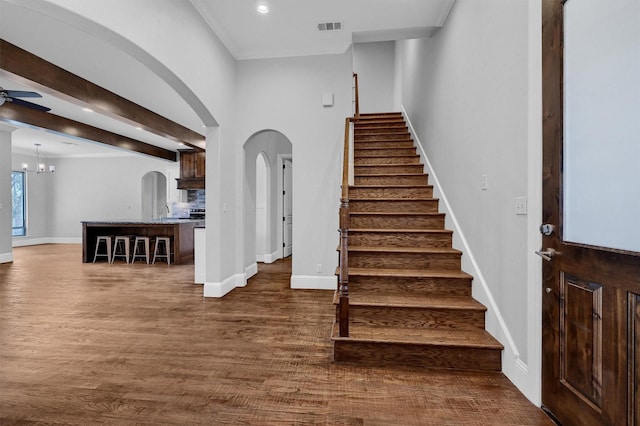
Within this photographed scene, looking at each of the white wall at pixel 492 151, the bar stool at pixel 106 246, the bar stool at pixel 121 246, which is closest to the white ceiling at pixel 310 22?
the white wall at pixel 492 151

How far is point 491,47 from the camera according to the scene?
240cm

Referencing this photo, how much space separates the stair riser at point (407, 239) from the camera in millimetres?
3246

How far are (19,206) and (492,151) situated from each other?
1298 cm

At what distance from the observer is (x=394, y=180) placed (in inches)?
166

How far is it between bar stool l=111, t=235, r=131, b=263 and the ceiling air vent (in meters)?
5.84

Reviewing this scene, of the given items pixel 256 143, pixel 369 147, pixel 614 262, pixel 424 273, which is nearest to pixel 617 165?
pixel 614 262

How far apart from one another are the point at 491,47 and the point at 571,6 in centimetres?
81

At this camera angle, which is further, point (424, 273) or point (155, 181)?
point (155, 181)

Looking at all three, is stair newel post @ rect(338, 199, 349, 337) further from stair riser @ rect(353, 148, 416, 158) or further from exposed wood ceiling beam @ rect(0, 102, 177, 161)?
exposed wood ceiling beam @ rect(0, 102, 177, 161)

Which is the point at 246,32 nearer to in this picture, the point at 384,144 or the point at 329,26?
the point at 329,26

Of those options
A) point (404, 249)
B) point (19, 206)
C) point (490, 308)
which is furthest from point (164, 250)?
point (490, 308)

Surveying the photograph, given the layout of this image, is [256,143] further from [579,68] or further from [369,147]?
[579,68]

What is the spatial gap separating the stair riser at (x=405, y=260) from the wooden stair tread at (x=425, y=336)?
65cm

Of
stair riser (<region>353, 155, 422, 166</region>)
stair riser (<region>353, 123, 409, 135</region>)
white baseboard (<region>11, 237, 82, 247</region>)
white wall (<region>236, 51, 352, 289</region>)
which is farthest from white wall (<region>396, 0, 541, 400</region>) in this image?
white baseboard (<region>11, 237, 82, 247</region>)
